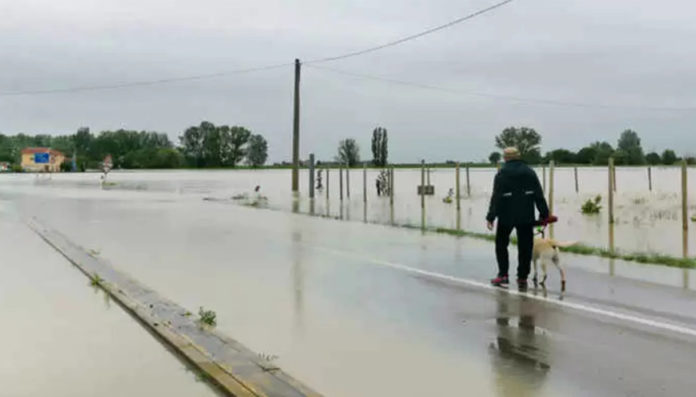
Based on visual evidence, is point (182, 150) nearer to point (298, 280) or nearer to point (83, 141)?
point (83, 141)

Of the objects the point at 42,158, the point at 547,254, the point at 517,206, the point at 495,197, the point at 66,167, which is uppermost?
the point at 42,158

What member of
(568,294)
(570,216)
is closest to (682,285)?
(568,294)

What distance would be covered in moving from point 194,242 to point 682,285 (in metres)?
9.06

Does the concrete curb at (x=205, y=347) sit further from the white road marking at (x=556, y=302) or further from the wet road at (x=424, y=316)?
the white road marking at (x=556, y=302)

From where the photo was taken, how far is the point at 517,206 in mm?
9562

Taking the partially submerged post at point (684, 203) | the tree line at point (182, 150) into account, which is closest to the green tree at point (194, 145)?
the tree line at point (182, 150)

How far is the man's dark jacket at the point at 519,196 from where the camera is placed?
9555mm

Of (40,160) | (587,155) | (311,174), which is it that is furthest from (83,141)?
(311,174)

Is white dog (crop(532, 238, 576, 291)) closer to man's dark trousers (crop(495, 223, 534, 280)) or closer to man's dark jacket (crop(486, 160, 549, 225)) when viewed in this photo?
man's dark trousers (crop(495, 223, 534, 280))

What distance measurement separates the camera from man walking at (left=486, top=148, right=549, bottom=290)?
31.4 feet

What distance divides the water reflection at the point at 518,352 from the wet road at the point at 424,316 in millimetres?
14

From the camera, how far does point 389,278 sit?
1062 centimetres

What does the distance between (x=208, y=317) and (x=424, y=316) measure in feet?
7.26

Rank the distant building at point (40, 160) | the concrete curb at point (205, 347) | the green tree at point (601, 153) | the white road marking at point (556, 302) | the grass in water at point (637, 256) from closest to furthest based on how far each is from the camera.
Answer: the concrete curb at point (205, 347)
the white road marking at point (556, 302)
the grass in water at point (637, 256)
the green tree at point (601, 153)
the distant building at point (40, 160)
